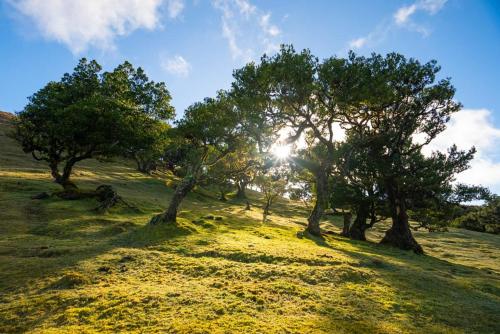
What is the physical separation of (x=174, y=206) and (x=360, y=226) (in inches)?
1187

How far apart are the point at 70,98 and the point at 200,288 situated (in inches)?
1517

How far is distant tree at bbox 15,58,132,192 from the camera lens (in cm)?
3700

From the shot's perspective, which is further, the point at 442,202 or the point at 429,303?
the point at 442,202

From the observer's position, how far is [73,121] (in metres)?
37.1

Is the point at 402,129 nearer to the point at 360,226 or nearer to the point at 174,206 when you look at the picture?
the point at 360,226

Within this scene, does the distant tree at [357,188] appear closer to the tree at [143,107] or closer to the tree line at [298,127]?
the tree line at [298,127]

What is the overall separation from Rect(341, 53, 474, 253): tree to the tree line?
0.13 m

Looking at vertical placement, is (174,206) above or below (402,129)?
below

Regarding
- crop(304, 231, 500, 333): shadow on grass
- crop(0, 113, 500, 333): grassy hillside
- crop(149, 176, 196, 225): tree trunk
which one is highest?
crop(149, 176, 196, 225): tree trunk

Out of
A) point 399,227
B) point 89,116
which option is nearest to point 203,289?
point 89,116

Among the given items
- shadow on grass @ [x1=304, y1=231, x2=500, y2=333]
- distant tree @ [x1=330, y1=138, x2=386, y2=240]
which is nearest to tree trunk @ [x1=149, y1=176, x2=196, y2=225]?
shadow on grass @ [x1=304, y1=231, x2=500, y2=333]

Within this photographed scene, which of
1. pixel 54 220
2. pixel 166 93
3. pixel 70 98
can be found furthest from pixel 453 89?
pixel 70 98

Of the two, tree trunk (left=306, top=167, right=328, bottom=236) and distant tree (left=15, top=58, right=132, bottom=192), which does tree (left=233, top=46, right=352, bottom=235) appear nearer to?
tree trunk (left=306, top=167, right=328, bottom=236)

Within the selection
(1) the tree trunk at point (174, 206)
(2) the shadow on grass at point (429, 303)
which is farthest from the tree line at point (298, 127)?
(2) the shadow on grass at point (429, 303)
